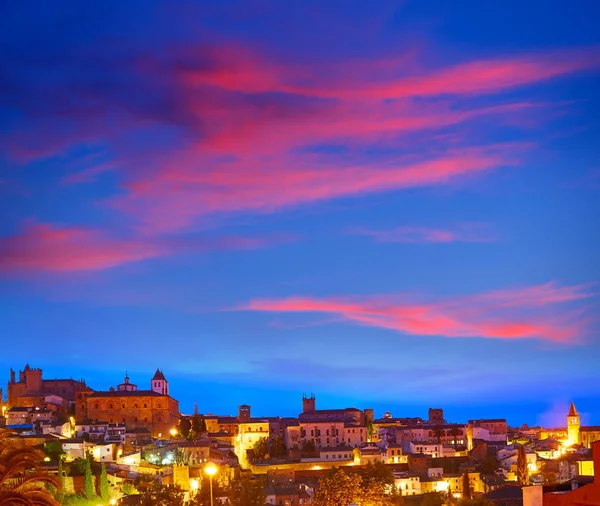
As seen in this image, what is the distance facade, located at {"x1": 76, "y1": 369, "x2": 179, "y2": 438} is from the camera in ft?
221

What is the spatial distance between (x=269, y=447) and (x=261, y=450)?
5.32 feet

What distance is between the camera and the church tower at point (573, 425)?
7744 cm

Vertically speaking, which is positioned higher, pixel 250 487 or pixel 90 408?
pixel 90 408

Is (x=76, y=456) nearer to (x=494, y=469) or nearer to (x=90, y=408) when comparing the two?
(x=90, y=408)

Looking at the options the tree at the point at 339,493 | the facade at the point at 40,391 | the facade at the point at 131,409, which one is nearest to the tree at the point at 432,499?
the tree at the point at 339,493

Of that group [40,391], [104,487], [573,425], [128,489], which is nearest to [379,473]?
[128,489]

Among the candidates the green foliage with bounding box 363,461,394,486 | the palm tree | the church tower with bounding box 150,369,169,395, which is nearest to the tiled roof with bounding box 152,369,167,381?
the church tower with bounding box 150,369,169,395

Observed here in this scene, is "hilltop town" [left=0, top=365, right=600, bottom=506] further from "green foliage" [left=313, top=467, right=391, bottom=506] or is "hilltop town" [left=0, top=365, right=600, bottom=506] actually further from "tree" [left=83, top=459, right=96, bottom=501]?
"green foliage" [left=313, top=467, right=391, bottom=506]

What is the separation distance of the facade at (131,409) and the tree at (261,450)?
845 centimetres

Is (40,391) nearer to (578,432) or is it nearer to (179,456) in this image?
(179,456)

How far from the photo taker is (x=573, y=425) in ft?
264

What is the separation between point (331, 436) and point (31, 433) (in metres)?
17.9

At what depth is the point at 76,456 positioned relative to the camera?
5128 cm

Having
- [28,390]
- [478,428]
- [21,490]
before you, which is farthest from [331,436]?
[21,490]
